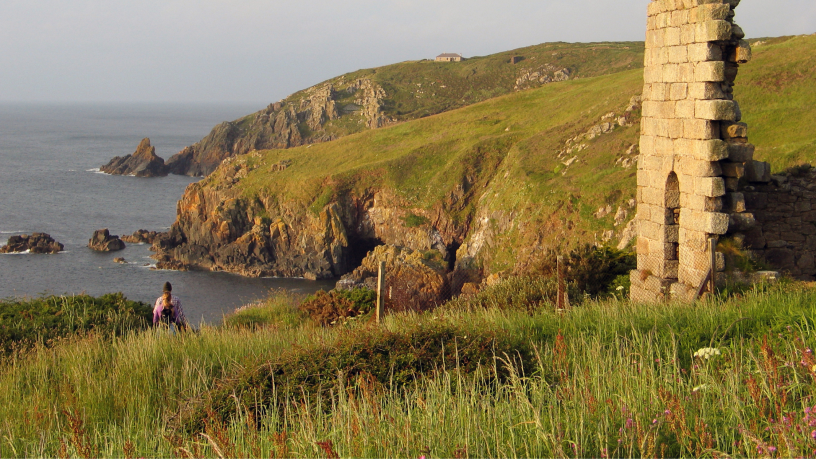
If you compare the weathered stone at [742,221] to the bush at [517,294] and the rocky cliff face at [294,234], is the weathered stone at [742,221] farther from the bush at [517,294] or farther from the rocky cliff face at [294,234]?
the rocky cliff face at [294,234]

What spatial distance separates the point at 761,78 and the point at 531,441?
43.3m

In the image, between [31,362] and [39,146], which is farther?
[39,146]

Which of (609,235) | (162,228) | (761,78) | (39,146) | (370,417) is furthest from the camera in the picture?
(39,146)

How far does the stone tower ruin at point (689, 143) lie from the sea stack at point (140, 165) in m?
131

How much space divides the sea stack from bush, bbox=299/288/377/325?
125 metres

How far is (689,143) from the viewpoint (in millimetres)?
13523

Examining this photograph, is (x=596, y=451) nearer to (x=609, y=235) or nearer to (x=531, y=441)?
(x=531, y=441)

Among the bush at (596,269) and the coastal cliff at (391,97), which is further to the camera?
the coastal cliff at (391,97)

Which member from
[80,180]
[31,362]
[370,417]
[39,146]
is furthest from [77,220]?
[39,146]

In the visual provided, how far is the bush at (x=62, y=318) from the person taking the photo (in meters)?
12.8

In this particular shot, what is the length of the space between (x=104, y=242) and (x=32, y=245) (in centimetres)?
714

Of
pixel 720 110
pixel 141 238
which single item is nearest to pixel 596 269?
pixel 720 110

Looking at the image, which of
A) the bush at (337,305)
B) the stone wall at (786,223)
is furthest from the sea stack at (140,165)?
the stone wall at (786,223)

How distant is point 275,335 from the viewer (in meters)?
10.8
